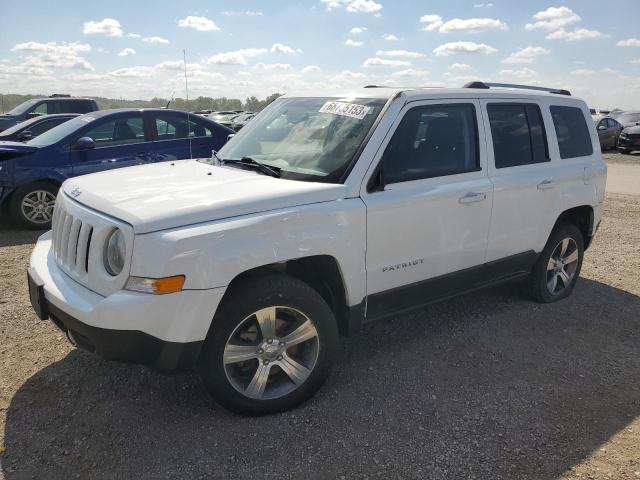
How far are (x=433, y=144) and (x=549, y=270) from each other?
2.04m

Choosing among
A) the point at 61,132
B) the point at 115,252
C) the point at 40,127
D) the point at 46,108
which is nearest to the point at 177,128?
the point at 61,132

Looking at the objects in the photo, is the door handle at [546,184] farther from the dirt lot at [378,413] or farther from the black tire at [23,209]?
the black tire at [23,209]

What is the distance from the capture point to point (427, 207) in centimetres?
350

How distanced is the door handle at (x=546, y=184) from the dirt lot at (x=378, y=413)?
1.17 meters

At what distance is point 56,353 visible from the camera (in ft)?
12.3

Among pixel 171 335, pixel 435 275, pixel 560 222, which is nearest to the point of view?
pixel 171 335

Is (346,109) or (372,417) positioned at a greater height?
(346,109)

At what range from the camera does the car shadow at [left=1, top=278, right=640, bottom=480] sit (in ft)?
8.78

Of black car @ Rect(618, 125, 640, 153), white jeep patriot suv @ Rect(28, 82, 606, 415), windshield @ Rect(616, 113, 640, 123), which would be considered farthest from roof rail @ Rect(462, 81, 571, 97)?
windshield @ Rect(616, 113, 640, 123)

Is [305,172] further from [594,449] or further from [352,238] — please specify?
[594,449]

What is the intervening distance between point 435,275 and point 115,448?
228 cm

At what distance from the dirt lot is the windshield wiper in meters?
1.43

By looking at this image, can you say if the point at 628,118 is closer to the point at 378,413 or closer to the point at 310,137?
the point at 310,137

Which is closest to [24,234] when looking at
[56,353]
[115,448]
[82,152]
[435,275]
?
[82,152]
